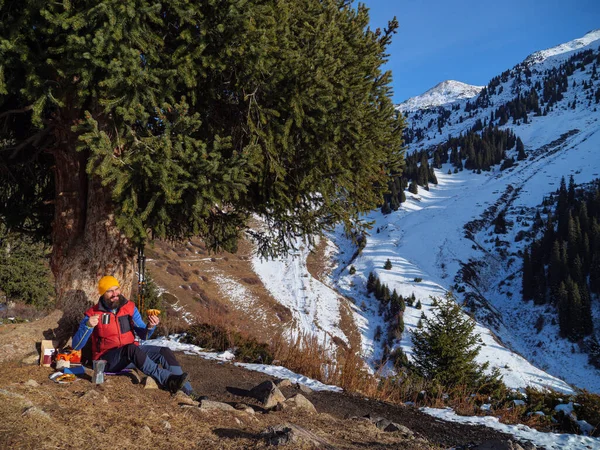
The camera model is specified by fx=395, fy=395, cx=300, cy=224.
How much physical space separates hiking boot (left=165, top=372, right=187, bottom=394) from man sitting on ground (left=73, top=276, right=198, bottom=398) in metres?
0.02

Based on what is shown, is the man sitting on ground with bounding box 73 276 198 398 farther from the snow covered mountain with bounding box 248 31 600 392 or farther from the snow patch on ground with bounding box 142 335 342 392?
the snow covered mountain with bounding box 248 31 600 392

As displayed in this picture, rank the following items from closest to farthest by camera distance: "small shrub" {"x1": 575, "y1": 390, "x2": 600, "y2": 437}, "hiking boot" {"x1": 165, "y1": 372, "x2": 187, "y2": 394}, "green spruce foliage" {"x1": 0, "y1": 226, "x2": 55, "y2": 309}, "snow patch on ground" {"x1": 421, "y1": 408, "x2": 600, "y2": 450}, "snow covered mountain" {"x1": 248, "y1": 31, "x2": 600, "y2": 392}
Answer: "hiking boot" {"x1": 165, "y1": 372, "x2": 187, "y2": 394} → "snow patch on ground" {"x1": 421, "y1": 408, "x2": 600, "y2": 450} → "small shrub" {"x1": 575, "y1": 390, "x2": 600, "y2": 437} → "green spruce foliage" {"x1": 0, "y1": 226, "x2": 55, "y2": 309} → "snow covered mountain" {"x1": 248, "y1": 31, "x2": 600, "y2": 392}

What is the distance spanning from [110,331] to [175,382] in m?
1.31

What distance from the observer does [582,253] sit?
81125mm

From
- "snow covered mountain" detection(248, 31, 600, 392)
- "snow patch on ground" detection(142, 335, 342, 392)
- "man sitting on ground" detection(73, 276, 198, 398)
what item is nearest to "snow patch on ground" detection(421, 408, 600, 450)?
"snow patch on ground" detection(142, 335, 342, 392)

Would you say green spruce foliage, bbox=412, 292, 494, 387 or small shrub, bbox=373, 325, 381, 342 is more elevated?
green spruce foliage, bbox=412, 292, 494, 387

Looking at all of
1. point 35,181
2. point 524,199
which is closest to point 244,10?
point 35,181

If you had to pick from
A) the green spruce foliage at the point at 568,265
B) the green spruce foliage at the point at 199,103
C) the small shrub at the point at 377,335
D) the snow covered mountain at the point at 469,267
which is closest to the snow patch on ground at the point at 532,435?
the green spruce foliage at the point at 199,103

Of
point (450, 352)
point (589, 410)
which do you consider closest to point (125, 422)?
point (589, 410)

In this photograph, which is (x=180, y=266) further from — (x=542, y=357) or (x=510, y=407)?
(x=542, y=357)

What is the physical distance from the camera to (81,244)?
22.1 feet

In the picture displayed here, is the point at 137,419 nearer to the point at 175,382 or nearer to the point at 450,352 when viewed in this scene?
the point at 175,382

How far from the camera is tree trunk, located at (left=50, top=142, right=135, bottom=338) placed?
21.7 feet

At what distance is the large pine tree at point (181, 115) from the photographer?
5.11 metres
